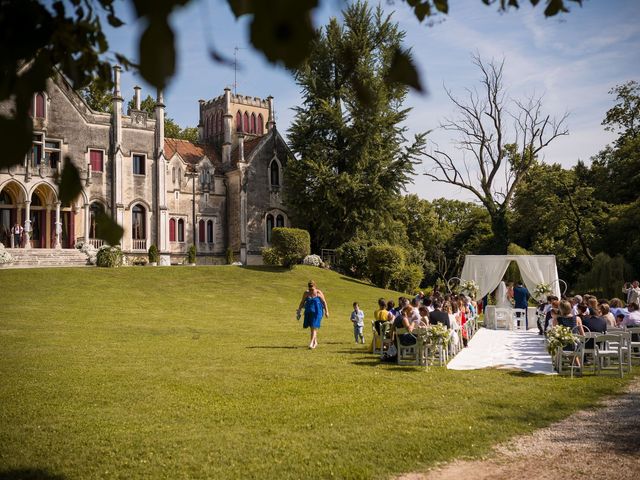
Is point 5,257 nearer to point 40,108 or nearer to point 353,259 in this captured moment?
point 40,108

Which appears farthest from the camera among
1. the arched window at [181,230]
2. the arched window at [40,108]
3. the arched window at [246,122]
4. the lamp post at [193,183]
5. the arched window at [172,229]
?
the arched window at [246,122]

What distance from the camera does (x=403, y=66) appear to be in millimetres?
1836

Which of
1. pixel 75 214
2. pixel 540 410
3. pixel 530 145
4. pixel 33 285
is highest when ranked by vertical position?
pixel 530 145

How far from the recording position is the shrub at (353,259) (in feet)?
128

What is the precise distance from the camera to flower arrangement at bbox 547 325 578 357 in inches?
479

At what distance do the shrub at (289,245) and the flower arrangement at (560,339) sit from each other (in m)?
24.4

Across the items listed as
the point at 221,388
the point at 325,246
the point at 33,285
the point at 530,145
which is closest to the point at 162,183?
the point at 325,246

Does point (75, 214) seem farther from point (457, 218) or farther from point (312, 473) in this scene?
point (457, 218)

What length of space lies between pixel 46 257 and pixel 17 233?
8.66 ft

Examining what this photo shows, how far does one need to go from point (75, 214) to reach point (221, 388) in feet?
91.3

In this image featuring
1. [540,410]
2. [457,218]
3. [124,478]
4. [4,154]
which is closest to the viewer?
[4,154]

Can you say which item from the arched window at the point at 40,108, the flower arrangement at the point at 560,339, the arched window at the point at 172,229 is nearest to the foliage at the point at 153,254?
the arched window at the point at 172,229

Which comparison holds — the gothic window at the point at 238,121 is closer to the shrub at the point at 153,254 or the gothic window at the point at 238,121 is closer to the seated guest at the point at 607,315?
the shrub at the point at 153,254

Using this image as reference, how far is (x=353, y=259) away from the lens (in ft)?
128
